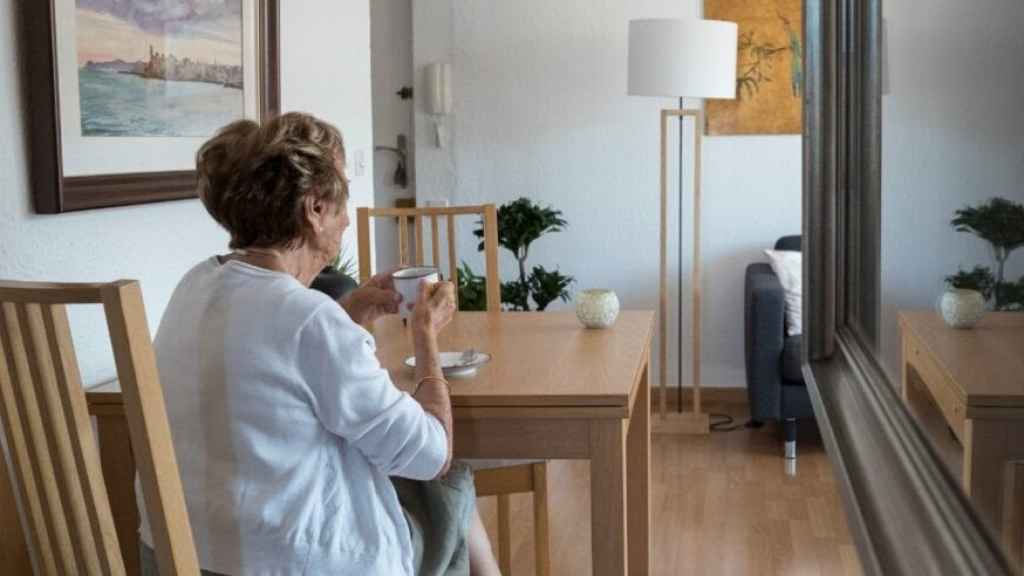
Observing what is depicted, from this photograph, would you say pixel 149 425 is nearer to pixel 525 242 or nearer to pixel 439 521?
pixel 439 521

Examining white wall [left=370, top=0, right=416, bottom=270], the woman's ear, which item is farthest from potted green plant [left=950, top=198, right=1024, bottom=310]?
white wall [left=370, top=0, right=416, bottom=270]

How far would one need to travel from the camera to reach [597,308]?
2.90 m

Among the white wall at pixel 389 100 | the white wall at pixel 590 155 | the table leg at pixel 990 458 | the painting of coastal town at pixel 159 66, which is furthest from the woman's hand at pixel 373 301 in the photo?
the white wall at pixel 389 100

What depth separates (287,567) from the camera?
1.77 metres

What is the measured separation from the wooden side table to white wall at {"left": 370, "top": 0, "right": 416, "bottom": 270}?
493 cm

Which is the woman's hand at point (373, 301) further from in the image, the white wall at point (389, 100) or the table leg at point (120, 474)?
the white wall at point (389, 100)

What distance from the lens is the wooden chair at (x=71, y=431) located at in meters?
1.43

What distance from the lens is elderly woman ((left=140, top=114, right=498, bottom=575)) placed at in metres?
1.73

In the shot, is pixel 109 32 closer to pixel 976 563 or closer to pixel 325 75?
pixel 325 75

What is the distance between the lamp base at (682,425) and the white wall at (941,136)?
349 cm

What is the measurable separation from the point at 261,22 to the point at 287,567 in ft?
6.24

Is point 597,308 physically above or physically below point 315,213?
below

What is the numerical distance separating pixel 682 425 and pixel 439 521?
3.09 meters

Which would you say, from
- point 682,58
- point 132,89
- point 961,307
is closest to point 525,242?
point 682,58
